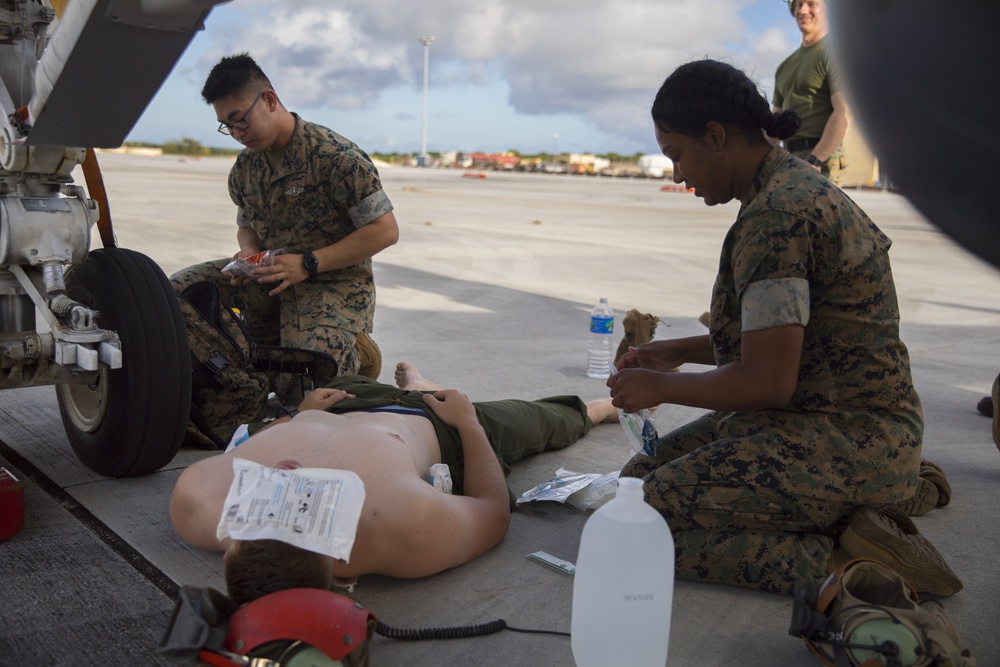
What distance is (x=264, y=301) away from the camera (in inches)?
175

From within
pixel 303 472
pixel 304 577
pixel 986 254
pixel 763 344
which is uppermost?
pixel 986 254

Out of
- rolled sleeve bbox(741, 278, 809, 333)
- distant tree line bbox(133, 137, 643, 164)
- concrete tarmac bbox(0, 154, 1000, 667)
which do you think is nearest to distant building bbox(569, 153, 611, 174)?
distant tree line bbox(133, 137, 643, 164)

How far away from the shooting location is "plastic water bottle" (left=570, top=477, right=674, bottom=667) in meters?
1.93

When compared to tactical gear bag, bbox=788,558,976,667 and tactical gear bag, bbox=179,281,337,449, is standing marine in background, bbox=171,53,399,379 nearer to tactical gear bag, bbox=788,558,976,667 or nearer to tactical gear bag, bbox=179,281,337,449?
tactical gear bag, bbox=179,281,337,449

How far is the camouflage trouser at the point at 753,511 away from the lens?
2471 millimetres

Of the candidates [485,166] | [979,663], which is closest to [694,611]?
[979,663]

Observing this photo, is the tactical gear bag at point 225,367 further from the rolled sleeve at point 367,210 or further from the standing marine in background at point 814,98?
the standing marine in background at point 814,98

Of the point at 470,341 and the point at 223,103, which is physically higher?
the point at 223,103

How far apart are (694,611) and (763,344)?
0.73 m

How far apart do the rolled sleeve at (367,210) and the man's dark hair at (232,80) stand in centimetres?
66

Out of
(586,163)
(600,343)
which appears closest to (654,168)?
(586,163)

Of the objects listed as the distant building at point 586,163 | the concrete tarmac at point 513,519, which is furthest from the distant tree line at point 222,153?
the concrete tarmac at point 513,519

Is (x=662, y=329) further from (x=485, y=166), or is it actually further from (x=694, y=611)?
(x=485, y=166)

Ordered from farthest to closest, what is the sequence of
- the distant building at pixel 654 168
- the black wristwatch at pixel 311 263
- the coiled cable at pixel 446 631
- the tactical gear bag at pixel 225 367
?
the distant building at pixel 654 168 < the black wristwatch at pixel 311 263 < the tactical gear bag at pixel 225 367 < the coiled cable at pixel 446 631
